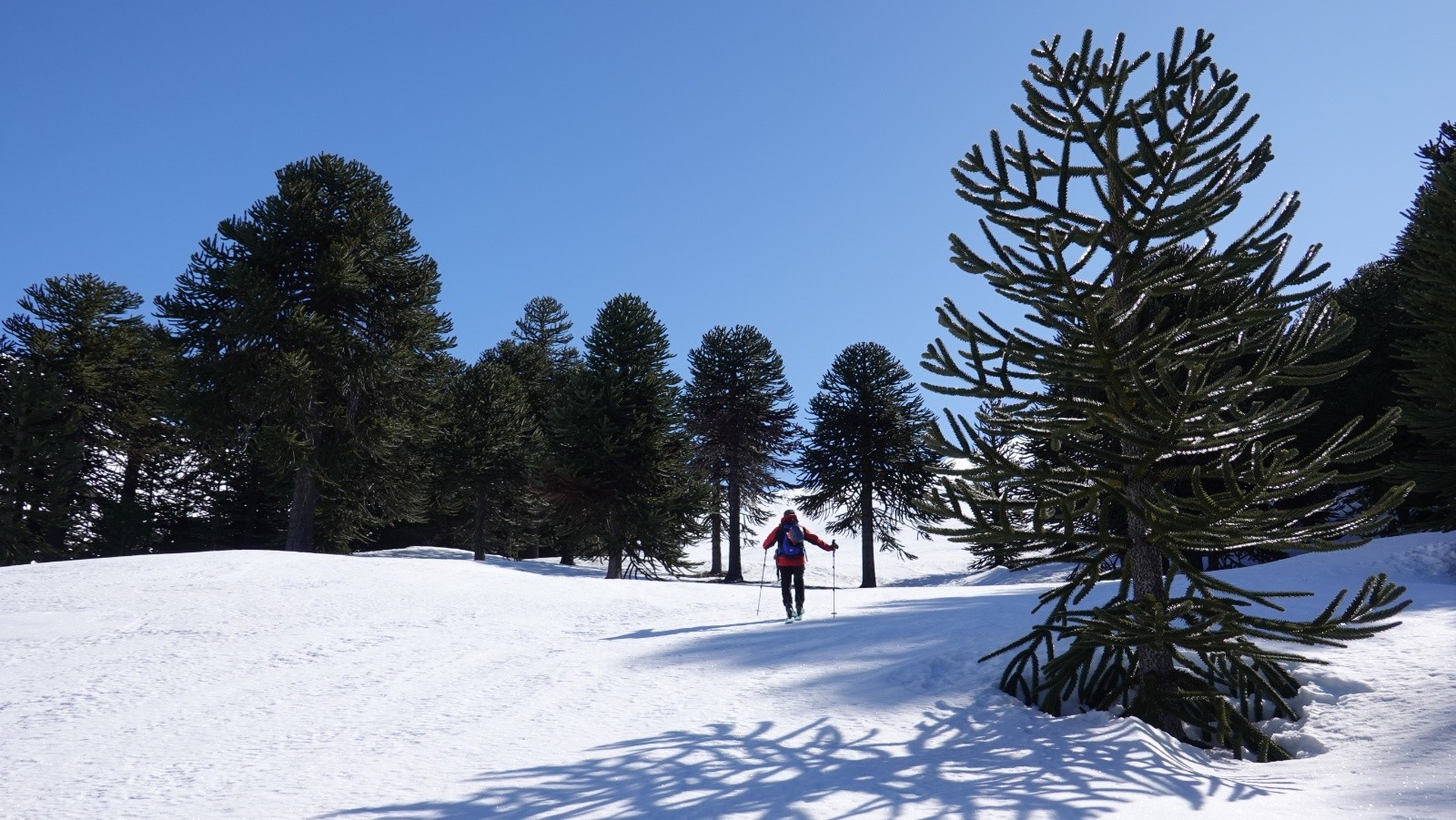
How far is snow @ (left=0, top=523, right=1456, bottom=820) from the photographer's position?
4473 mm

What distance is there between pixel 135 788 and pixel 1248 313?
26.3 feet

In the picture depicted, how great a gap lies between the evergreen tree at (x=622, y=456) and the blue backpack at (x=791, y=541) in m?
10.5

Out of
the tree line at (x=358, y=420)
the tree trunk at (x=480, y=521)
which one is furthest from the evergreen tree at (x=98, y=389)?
the tree trunk at (x=480, y=521)

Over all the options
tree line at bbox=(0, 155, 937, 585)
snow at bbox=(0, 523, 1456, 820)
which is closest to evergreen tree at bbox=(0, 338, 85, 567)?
tree line at bbox=(0, 155, 937, 585)

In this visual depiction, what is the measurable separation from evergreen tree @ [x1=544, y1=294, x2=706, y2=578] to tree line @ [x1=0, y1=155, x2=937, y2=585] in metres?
0.06

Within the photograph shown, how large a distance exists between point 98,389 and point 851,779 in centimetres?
3031

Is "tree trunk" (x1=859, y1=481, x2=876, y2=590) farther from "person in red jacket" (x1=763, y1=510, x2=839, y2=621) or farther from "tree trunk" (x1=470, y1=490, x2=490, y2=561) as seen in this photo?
"person in red jacket" (x1=763, y1=510, x2=839, y2=621)

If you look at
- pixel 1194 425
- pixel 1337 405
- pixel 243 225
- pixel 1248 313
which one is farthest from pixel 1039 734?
pixel 243 225

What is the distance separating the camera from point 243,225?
20.3 metres

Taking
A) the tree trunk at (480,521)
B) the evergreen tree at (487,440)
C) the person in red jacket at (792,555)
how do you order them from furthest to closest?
the tree trunk at (480,521) < the evergreen tree at (487,440) < the person in red jacket at (792,555)

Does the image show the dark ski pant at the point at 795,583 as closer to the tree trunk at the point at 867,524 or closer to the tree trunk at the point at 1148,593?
the tree trunk at the point at 1148,593

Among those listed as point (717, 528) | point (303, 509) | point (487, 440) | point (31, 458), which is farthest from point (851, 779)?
point (31, 458)

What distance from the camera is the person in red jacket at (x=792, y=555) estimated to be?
11.2 metres

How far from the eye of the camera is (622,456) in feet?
73.6
